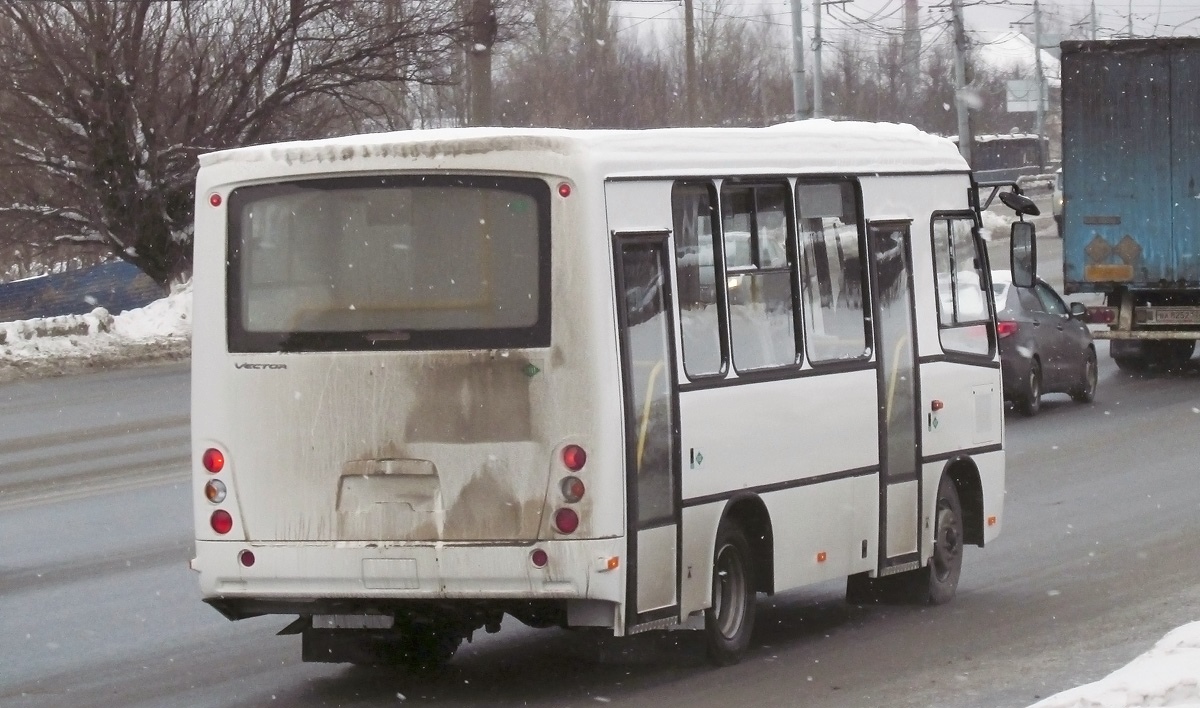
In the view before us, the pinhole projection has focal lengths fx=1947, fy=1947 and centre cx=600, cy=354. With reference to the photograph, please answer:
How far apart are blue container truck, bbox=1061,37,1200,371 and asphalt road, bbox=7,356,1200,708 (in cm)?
793

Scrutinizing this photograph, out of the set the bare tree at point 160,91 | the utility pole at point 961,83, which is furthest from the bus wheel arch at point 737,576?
the utility pole at point 961,83

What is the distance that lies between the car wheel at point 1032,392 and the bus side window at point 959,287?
9592 mm

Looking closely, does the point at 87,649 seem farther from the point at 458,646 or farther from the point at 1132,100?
the point at 1132,100

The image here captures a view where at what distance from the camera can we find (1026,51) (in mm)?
155500

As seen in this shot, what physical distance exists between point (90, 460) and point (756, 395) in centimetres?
974

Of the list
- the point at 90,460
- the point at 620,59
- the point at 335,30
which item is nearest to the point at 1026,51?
the point at 620,59

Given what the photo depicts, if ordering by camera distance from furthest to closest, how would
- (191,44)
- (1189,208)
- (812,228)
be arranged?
1. (191,44)
2. (1189,208)
3. (812,228)

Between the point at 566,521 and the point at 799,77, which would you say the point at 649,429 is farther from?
the point at 799,77

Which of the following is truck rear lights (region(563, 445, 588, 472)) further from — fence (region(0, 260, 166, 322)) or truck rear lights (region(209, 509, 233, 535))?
fence (region(0, 260, 166, 322))

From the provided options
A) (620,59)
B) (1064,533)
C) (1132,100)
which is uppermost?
(620,59)

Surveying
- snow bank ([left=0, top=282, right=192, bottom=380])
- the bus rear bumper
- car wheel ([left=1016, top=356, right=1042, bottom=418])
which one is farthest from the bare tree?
the bus rear bumper

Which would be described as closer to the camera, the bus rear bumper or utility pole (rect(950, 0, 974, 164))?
the bus rear bumper

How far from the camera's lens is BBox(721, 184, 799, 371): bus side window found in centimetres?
838

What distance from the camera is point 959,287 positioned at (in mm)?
10359
